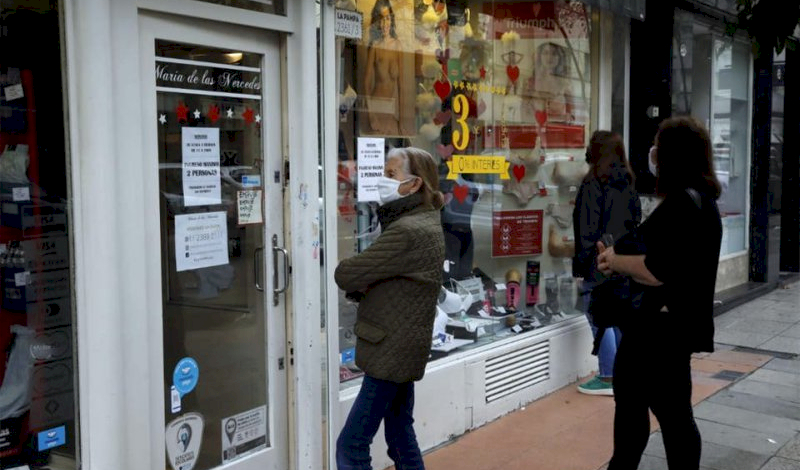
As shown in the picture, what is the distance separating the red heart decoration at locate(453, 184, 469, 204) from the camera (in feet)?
20.6

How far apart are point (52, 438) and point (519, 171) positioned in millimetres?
4178

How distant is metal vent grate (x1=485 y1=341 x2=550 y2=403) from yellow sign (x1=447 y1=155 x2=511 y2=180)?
1296 mm

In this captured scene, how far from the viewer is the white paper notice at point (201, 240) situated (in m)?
4.08

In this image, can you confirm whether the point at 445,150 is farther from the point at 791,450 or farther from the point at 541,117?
the point at 791,450

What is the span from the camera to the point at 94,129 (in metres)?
3.57

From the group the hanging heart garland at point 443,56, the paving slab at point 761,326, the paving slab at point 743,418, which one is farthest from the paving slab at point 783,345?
the hanging heart garland at point 443,56

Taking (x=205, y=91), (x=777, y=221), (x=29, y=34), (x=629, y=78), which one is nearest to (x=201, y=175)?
(x=205, y=91)

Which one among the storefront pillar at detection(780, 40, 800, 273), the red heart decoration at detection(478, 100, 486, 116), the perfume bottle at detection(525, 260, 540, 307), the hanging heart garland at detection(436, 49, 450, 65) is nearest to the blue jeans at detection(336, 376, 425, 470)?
the hanging heart garland at detection(436, 49, 450, 65)

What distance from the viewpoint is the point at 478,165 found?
6496 mm

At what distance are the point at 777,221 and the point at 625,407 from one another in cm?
832

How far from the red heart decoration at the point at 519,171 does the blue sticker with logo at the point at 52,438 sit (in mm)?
4057

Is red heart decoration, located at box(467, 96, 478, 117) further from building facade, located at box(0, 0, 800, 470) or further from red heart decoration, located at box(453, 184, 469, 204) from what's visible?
red heart decoration, located at box(453, 184, 469, 204)

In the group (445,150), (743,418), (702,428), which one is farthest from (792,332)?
(445,150)

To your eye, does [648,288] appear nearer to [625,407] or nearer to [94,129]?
[625,407]
